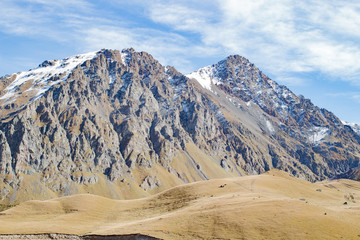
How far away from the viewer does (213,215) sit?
71.2 metres

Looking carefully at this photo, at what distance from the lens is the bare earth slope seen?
2387 inches

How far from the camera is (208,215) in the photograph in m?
72.2

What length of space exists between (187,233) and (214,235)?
6.01 meters

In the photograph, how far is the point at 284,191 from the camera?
105 metres

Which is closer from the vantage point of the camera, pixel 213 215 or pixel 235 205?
pixel 213 215

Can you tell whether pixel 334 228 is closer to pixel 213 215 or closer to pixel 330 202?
pixel 213 215

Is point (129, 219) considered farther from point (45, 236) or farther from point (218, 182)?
point (218, 182)

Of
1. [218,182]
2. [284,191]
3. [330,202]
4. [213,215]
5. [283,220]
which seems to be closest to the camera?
[283,220]

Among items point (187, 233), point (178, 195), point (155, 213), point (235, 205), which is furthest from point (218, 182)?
point (187, 233)

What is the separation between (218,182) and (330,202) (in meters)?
37.3

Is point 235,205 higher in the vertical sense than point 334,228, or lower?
higher

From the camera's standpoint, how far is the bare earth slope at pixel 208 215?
6062cm

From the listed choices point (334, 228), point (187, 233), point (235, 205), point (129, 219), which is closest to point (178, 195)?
point (129, 219)

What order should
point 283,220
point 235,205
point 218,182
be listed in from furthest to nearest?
1. point 218,182
2. point 235,205
3. point 283,220
